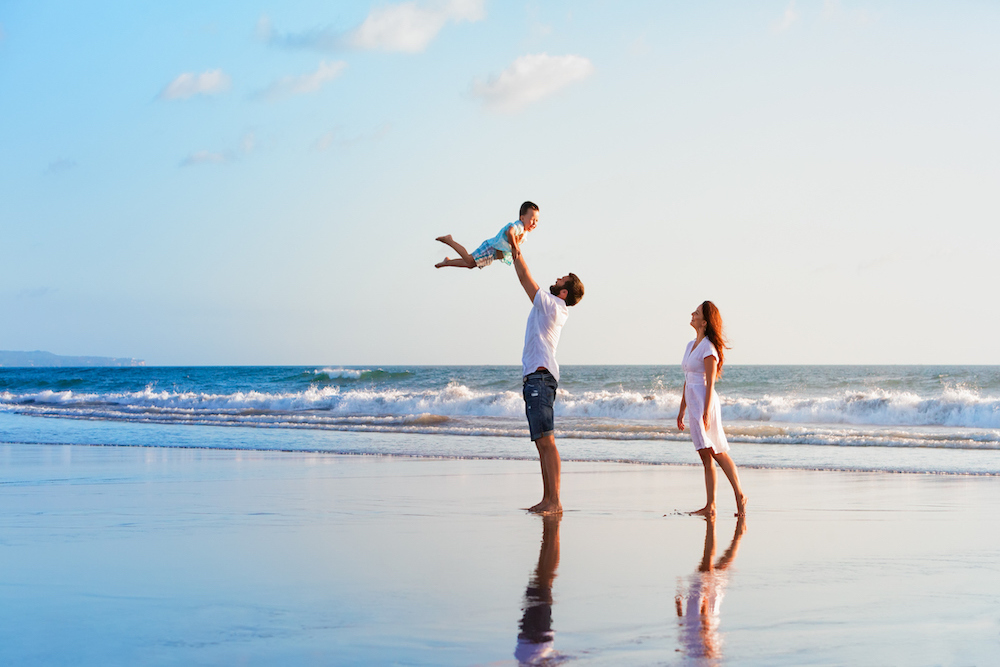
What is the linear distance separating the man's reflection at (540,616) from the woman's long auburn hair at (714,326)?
2.36m

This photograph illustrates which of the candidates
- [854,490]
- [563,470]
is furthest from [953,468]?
[563,470]

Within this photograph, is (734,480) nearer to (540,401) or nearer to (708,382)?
(708,382)

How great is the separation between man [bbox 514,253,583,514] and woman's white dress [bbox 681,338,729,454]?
1.12 metres

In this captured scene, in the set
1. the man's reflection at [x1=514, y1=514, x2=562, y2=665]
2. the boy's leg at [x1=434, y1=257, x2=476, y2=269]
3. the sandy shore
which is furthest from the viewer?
the boy's leg at [x1=434, y1=257, x2=476, y2=269]

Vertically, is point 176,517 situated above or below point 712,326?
below

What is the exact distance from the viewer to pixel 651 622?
12.4 feet

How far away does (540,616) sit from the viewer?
152 inches

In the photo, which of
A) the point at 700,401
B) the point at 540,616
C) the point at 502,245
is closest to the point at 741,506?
the point at 700,401

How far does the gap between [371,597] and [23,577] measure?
1.92 m

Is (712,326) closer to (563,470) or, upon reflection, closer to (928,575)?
(928,575)

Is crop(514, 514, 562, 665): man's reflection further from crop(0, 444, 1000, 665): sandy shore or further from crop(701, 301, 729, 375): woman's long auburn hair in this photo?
crop(701, 301, 729, 375): woman's long auburn hair

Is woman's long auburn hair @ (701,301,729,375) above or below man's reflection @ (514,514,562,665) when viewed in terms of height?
above

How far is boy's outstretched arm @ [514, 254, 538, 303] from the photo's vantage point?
6.62 m

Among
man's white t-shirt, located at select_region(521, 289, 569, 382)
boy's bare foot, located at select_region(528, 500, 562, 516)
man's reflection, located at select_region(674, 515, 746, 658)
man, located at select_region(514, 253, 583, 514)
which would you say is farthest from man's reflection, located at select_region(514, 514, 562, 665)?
man's white t-shirt, located at select_region(521, 289, 569, 382)
